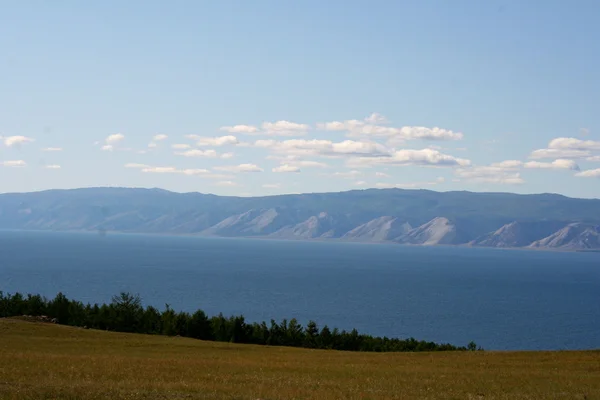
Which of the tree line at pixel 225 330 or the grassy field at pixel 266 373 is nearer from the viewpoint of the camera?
the grassy field at pixel 266 373

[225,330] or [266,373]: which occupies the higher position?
[266,373]

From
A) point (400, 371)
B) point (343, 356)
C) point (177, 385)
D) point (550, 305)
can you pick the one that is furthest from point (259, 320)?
point (177, 385)

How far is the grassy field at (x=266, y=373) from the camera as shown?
1029 inches

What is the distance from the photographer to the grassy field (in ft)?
85.8

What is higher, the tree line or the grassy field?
the grassy field

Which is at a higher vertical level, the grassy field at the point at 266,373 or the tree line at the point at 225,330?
the grassy field at the point at 266,373

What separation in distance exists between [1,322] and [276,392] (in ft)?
125

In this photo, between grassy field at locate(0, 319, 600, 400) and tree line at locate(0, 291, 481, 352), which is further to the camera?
tree line at locate(0, 291, 481, 352)

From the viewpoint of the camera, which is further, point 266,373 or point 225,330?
point 225,330

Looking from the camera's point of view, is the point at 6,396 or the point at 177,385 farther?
the point at 177,385

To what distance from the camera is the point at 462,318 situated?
15575cm

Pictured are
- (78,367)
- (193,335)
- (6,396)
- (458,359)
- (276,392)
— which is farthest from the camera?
(193,335)

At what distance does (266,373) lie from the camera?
1375 inches

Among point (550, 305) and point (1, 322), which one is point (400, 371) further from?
point (550, 305)
